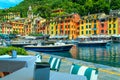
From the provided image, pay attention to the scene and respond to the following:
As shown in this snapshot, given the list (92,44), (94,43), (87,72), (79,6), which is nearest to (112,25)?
(92,44)

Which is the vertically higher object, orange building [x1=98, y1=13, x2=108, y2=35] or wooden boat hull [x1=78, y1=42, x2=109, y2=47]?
orange building [x1=98, y1=13, x2=108, y2=35]

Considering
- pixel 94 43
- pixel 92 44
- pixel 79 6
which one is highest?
pixel 79 6

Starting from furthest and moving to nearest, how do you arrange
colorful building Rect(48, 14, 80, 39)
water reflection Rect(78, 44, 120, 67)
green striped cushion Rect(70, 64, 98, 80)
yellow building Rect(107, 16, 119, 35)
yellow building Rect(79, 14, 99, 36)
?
colorful building Rect(48, 14, 80, 39)
yellow building Rect(79, 14, 99, 36)
yellow building Rect(107, 16, 119, 35)
water reflection Rect(78, 44, 120, 67)
green striped cushion Rect(70, 64, 98, 80)

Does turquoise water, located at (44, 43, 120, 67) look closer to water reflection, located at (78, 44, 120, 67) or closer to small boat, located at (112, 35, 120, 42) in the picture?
water reflection, located at (78, 44, 120, 67)

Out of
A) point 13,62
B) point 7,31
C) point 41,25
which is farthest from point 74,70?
point 7,31

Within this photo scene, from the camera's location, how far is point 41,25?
11019cm

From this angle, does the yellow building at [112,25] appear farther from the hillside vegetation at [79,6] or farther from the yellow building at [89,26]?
the hillside vegetation at [79,6]

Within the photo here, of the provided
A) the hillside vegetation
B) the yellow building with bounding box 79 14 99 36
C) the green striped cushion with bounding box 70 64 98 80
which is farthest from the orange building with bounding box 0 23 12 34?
the green striped cushion with bounding box 70 64 98 80

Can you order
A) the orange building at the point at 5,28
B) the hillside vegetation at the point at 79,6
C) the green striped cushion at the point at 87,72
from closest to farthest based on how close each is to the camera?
1. the green striped cushion at the point at 87,72
2. the hillside vegetation at the point at 79,6
3. the orange building at the point at 5,28

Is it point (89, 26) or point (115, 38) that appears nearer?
point (115, 38)

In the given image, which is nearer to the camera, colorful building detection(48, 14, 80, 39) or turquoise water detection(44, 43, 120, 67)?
turquoise water detection(44, 43, 120, 67)

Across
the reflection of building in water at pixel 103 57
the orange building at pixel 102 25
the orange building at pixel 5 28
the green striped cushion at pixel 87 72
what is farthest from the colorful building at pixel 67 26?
the green striped cushion at pixel 87 72

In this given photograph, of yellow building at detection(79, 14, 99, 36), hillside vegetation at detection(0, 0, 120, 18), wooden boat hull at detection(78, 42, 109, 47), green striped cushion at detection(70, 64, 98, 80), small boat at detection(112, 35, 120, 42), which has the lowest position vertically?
wooden boat hull at detection(78, 42, 109, 47)

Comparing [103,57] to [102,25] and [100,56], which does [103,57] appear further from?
[102,25]
